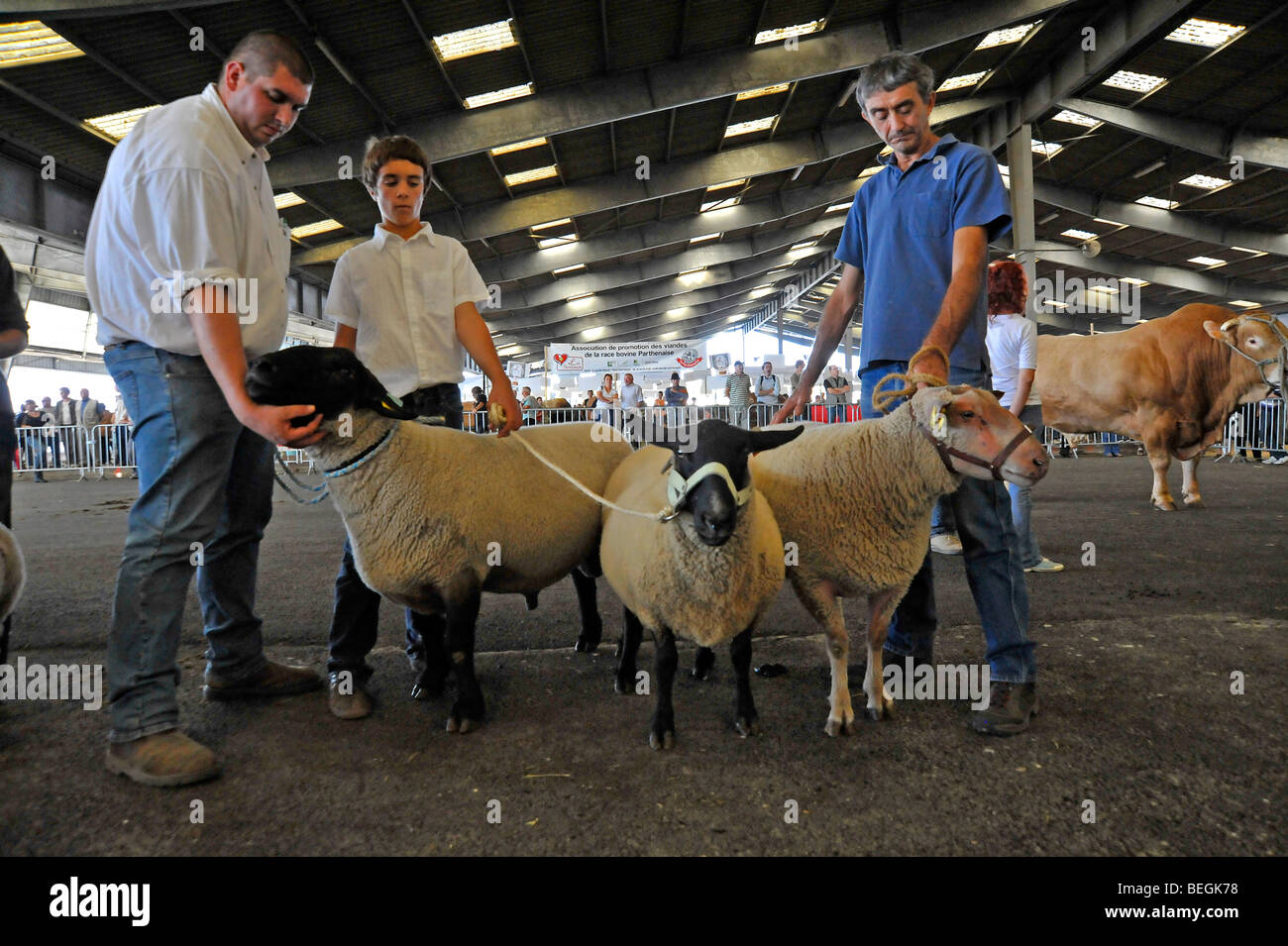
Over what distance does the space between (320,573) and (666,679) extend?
11.9 feet

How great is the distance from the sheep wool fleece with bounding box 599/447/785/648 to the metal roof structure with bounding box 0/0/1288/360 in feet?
24.6

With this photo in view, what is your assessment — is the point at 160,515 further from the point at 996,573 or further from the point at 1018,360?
the point at 1018,360

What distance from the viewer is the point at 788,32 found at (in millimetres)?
10344

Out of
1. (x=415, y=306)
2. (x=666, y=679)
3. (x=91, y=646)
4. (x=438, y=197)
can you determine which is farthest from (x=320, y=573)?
(x=438, y=197)

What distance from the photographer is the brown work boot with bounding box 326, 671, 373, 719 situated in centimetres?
239

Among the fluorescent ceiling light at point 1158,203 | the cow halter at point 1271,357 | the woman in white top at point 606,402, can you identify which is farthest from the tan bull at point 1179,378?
the fluorescent ceiling light at point 1158,203

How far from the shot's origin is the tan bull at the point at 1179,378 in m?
6.60

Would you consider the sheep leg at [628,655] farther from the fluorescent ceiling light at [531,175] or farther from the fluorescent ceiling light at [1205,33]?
the fluorescent ceiling light at [1205,33]

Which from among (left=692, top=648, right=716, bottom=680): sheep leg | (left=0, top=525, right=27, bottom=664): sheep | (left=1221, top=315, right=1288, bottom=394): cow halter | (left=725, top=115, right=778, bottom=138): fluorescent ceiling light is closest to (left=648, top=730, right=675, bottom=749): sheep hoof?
(left=692, top=648, right=716, bottom=680): sheep leg

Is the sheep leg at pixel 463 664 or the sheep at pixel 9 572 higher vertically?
the sheep at pixel 9 572

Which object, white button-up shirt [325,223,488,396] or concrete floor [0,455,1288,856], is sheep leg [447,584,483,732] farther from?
white button-up shirt [325,223,488,396]

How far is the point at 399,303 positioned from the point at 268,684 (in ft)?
5.12

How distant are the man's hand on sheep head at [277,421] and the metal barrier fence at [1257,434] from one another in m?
16.6
